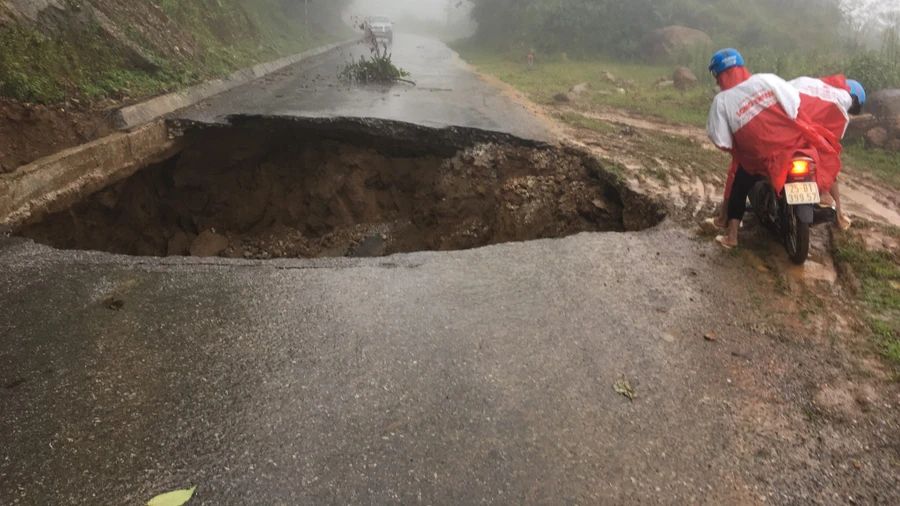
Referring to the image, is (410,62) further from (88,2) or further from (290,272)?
(290,272)

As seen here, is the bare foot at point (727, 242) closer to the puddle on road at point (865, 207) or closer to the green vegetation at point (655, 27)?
the puddle on road at point (865, 207)

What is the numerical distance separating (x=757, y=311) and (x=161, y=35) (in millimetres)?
9673

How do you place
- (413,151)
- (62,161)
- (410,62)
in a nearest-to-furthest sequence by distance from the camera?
(62,161)
(413,151)
(410,62)

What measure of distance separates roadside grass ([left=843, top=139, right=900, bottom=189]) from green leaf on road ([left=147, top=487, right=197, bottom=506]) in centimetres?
795

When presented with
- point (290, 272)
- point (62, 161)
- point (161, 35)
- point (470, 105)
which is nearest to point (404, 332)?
point (290, 272)

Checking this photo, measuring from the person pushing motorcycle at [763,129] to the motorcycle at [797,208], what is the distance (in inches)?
2.5

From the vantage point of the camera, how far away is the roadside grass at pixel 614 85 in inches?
429

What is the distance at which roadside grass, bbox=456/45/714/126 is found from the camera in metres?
10.9

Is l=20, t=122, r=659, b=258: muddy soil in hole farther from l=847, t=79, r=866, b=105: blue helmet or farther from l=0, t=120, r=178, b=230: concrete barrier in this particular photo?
l=847, t=79, r=866, b=105: blue helmet

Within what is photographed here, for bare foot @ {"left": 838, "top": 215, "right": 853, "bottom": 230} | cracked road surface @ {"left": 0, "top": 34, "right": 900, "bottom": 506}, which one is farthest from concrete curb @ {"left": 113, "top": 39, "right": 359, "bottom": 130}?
bare foot @ {"left": 838, "top": 215, "right": 853, "bottom": 230}

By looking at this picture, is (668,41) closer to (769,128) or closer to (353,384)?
(769,128)

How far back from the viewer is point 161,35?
857cm

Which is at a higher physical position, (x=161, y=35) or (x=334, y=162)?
(x=161, y=35)

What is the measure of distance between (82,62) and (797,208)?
7544 millimetres
